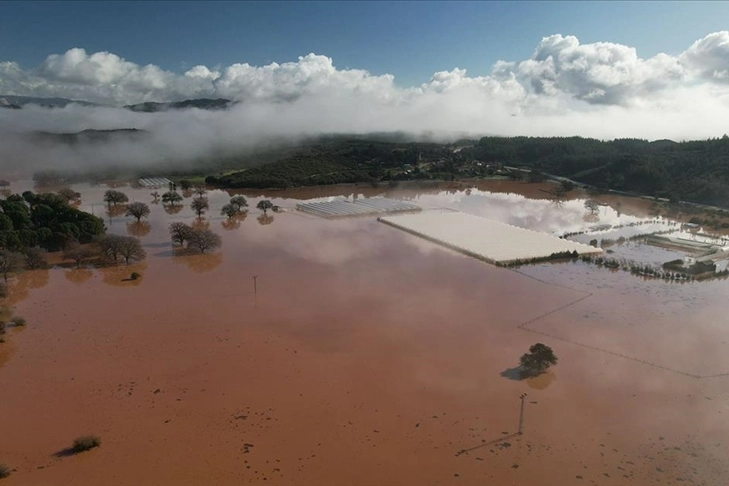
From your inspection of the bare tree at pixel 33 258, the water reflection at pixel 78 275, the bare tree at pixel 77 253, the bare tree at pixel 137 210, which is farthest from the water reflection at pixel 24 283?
the bare tree at pixel 137 210

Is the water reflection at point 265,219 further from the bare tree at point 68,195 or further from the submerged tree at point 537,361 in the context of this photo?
the submerged tree at point 537,361

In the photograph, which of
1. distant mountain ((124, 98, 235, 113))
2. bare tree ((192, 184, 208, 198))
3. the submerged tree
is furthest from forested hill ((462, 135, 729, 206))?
distant mountain ((124, 98, 235, 113))

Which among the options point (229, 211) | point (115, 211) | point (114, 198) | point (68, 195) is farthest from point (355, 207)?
point (68, 195)

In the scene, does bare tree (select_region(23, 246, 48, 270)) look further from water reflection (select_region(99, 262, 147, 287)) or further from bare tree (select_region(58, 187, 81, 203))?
bare tree (select_region(58, 187, 81, 203))

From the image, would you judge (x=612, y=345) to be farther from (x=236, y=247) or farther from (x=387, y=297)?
(x=236, y=247)

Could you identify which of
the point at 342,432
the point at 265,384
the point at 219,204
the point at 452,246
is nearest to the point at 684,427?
the point at 342,432
